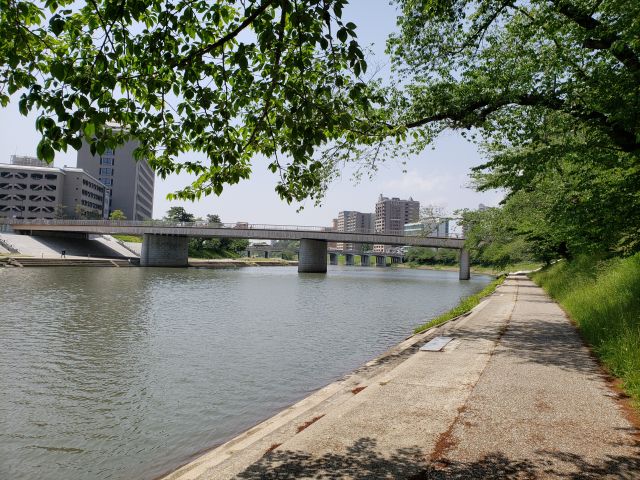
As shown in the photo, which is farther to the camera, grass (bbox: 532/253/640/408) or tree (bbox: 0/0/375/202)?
grass (bbox: 532/253/640/408)

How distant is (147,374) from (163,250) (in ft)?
250

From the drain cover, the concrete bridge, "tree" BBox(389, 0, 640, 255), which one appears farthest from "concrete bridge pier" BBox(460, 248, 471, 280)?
the drain cover

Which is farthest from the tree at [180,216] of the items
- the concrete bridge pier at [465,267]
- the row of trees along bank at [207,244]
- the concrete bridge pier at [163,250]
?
the concrete bridge pier at [465,267]

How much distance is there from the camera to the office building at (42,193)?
122m

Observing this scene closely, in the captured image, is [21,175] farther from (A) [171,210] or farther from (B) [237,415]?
(B) [237,415]

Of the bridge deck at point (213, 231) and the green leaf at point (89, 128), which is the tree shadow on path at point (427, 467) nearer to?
the green leaf at point (89, 128)

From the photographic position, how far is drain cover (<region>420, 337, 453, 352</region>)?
34.4 feet

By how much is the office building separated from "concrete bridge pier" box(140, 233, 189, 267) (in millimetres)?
50844

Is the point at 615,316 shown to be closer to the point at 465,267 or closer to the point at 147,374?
the point at 147,374

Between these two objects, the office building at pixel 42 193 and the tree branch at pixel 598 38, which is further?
the office building at pixel 42 193

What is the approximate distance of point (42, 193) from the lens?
124m

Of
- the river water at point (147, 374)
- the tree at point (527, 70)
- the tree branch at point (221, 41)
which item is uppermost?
the tree at point (527, 70)

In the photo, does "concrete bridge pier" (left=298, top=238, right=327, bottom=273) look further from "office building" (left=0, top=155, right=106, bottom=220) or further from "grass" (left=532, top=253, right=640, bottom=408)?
"office building" (left=0, top=155, right=106, bottom=220)

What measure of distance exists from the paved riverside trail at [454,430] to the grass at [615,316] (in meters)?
0.36
